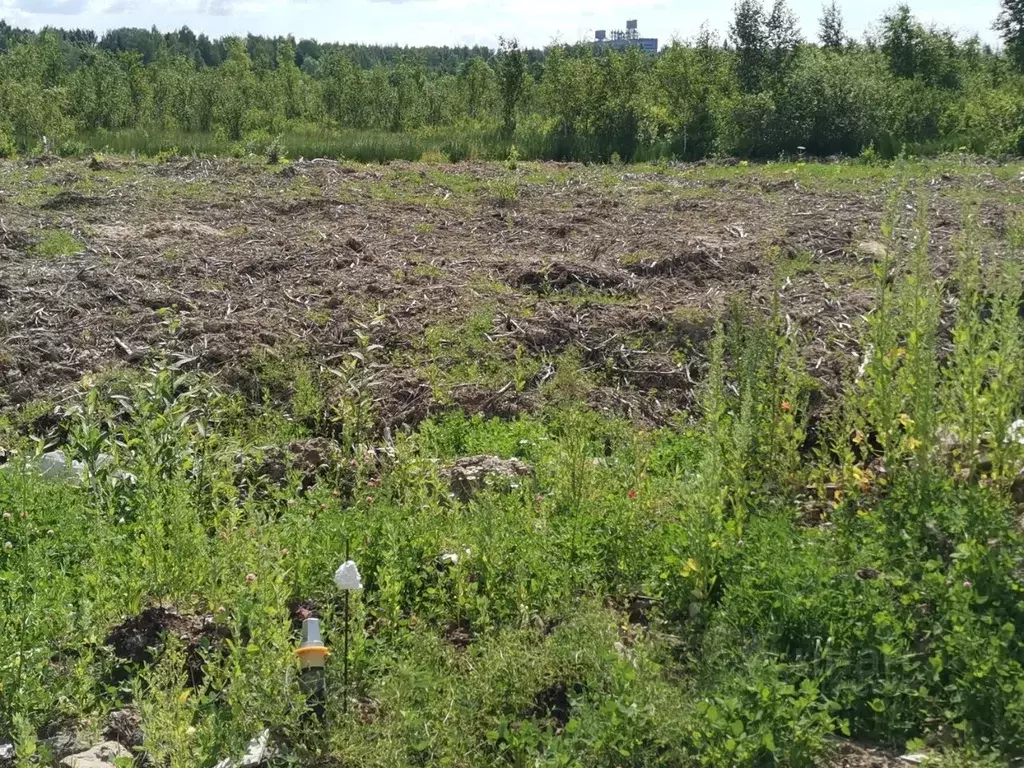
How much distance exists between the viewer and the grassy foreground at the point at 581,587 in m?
3.47

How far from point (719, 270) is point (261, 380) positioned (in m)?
4.10

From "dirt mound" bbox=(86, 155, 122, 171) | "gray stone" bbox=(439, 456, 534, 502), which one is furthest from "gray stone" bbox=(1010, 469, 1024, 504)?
"dirt mound" bbox=(86, 155, 122, 171)

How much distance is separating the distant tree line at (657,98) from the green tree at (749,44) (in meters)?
0.03

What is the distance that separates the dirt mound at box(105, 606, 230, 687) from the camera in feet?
13.1

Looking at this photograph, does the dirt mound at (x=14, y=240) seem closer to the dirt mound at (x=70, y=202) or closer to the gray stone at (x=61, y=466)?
the dirt mound at (x=70, y=202)

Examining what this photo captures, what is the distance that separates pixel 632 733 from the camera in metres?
3.33

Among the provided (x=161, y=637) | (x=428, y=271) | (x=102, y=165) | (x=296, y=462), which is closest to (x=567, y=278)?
(x=428, y=271)

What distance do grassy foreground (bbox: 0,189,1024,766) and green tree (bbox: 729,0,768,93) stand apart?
19.7 m

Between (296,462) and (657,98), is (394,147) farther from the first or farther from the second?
(296,462)

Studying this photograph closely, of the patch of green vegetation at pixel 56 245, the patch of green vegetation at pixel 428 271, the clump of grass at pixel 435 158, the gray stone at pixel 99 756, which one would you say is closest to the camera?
the gray stone at pixel 99 756

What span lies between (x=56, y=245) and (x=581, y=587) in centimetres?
770

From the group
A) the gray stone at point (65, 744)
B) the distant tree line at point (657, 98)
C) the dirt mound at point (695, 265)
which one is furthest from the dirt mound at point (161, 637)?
the distant tree line at point (657, 98)

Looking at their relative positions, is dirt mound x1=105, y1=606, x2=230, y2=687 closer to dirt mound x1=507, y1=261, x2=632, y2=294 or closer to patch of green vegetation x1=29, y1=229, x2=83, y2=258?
dirt mound x1=507, y1=261, x2=632, y2=294

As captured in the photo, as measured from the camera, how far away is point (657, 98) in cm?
2295
